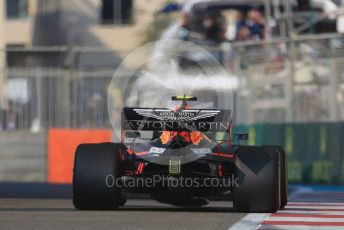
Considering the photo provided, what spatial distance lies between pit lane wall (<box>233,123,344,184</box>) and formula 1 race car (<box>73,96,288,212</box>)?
33.6ft

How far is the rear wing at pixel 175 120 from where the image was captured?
44.6 ft

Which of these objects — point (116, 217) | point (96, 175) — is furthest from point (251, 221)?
point (96, 175)

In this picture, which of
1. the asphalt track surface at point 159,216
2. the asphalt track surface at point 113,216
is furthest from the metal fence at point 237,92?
the asphalt track surface at point 113,216

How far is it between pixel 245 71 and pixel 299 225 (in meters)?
12.7

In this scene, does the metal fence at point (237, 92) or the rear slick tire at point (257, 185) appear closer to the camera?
the rear slick tire at point (257, 185)

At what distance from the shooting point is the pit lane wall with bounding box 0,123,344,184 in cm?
2403

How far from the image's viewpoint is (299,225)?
39.3ft

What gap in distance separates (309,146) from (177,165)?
11415 millimetres

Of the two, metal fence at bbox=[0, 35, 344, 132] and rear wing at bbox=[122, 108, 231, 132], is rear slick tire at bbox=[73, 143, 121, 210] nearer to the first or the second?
rear wing at bbox=[122, 108, 231, 132]

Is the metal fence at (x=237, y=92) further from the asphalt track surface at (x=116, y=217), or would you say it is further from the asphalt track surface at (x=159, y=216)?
the asphalt track surface at (x=116, y=217)

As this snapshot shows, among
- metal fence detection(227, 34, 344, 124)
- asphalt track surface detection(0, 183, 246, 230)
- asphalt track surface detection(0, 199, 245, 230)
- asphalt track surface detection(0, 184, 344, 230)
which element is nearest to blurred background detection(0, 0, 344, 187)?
metal fence detection(227, 34, 344, 124)

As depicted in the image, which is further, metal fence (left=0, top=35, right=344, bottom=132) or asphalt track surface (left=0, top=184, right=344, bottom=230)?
metal fence (left=0, top=35, right=344, bottom=132)

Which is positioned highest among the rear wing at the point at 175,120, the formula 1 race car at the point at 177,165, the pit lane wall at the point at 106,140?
the rear wing at the point at 175,120

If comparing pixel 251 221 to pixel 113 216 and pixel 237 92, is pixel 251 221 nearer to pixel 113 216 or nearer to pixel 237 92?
pixel 113 216
